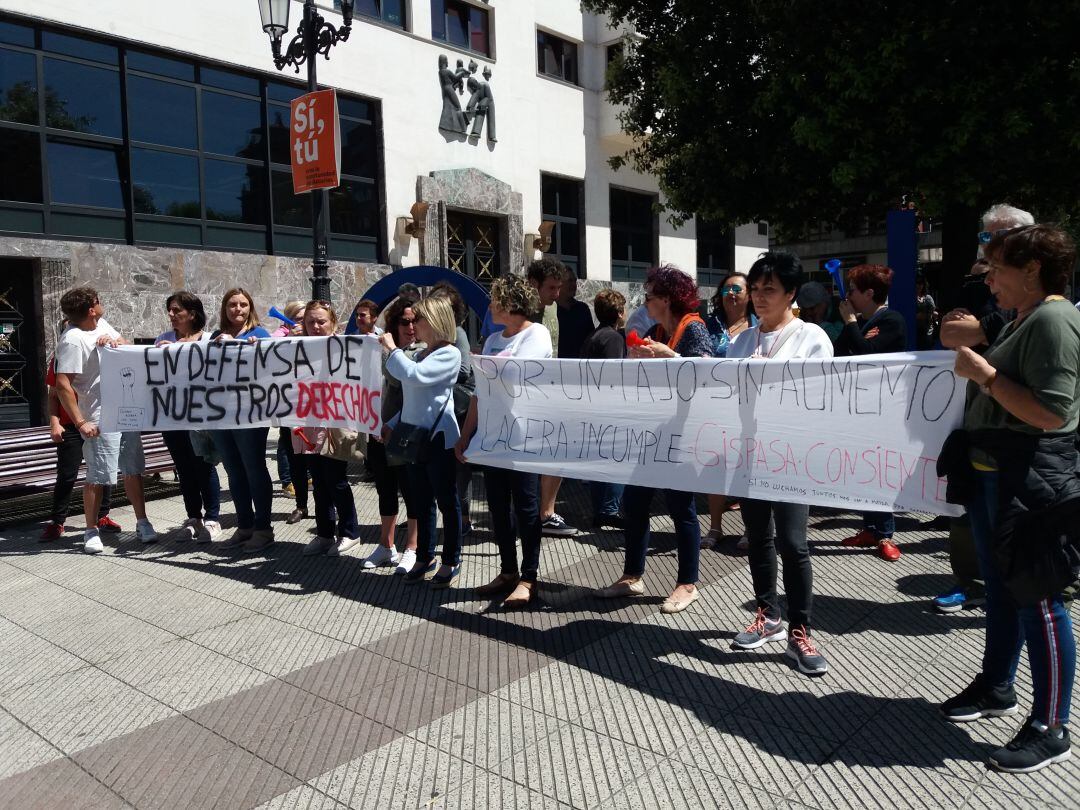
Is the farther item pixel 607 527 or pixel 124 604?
pixel 607 527

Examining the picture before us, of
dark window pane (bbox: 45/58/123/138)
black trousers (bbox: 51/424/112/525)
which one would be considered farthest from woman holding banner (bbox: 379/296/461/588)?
dark window pane (bbox: 45/58/123/138)

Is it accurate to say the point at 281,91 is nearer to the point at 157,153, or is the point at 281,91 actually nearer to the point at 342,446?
the point at 157,153

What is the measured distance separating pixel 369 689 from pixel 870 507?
2.41 meters

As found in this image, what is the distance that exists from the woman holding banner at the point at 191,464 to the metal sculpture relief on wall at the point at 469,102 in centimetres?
1140

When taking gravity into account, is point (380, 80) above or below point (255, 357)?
above

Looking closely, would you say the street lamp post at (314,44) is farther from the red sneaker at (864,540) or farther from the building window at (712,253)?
the building window at (712,253)

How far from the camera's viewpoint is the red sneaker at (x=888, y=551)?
18.6 feet

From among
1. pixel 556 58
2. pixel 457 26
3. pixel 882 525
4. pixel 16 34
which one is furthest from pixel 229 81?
pixel 882 525

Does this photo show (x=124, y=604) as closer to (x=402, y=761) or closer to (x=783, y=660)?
(x=402, y=761)

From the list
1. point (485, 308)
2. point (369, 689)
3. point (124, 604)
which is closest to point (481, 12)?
point (485, 308)

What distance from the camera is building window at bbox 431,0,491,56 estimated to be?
55.8ft

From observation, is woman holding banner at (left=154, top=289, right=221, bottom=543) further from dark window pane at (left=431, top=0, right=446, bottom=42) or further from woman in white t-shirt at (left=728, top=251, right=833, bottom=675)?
dark window pane at (left=431, top=0, right=446, bottom=42)

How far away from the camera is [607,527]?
692 cm

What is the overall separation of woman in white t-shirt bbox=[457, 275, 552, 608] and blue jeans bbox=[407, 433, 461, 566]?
0.53 ft
